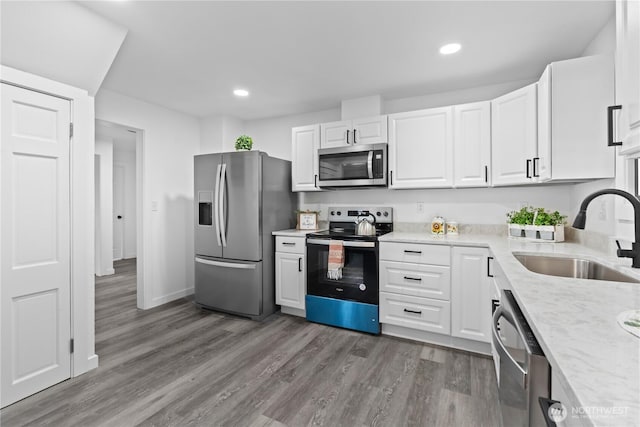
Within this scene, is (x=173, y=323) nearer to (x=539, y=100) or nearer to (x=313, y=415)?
(x=313, y=415)

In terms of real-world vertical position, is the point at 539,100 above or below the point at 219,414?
above

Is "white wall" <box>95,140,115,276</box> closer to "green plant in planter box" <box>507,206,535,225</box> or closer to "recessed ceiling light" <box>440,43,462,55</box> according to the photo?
"recessed ceiling light" <box>440,43,462,55</box>

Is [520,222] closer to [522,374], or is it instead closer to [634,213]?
[634,213]

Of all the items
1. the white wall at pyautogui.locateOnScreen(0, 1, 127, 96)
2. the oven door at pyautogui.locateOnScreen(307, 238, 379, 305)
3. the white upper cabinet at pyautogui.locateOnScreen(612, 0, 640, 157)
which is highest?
the white wall at pyautogui.locateOnScreen(0, 1, 127, 96)

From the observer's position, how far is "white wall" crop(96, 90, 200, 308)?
3.40m

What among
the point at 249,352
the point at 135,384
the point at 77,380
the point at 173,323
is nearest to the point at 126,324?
A: the point at 173,323

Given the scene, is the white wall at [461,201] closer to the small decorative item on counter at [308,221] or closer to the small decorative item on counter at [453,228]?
the small decorative item on counter at [453,228]

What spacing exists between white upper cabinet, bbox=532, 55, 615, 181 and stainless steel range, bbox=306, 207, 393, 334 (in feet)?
4.86

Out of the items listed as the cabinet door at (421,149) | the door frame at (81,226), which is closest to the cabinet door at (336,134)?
the cabinet door at (421,149)

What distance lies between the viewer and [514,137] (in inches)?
94.7

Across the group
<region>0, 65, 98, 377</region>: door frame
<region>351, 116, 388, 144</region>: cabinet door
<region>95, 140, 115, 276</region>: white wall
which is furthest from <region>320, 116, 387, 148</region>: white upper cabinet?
<region>95, 140, 115, 276</region>: white wall

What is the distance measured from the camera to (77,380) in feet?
6.66

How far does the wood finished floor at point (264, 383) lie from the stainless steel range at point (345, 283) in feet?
0.44

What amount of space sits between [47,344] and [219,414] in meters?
1.24
